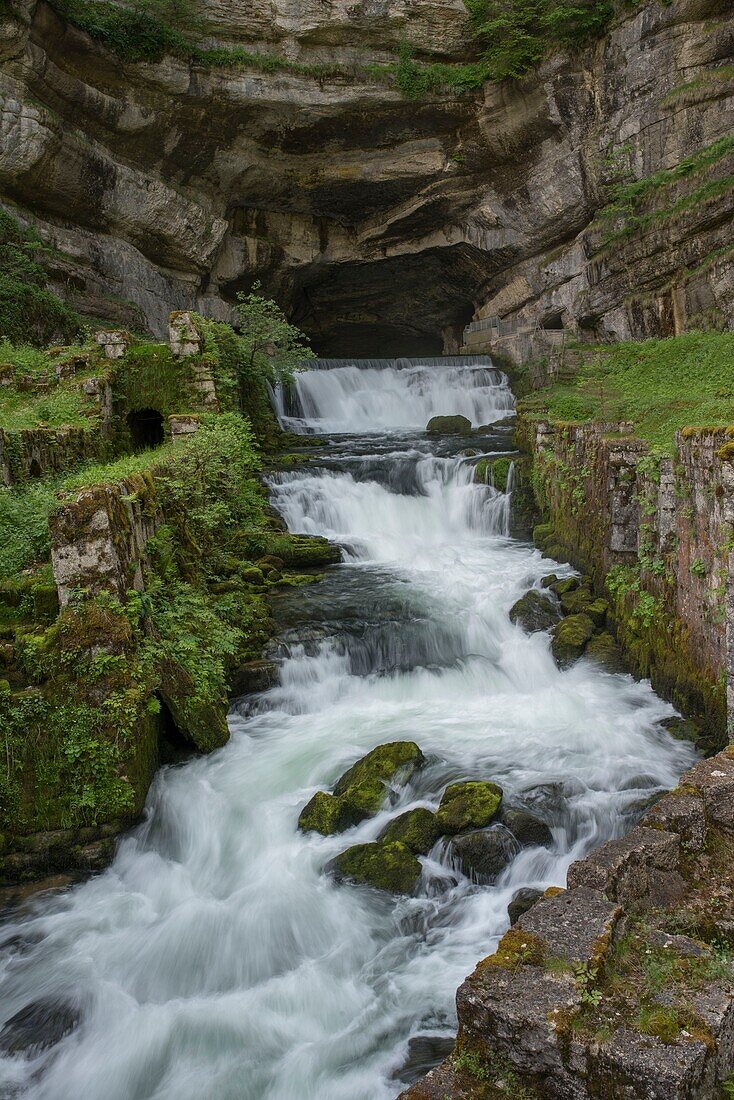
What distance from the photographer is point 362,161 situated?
23156 mm

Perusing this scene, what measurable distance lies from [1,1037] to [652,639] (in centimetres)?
709

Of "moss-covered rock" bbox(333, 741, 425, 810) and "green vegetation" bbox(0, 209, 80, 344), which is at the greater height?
"green vegetation" bbox(0, 209, 80, 344)

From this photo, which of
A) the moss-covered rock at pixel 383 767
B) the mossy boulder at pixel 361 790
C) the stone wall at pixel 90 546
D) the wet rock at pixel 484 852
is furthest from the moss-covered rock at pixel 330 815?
the stone wall at pixel 90 546

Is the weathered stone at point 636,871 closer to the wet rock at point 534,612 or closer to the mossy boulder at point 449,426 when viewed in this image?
the wet rock at point 534,612

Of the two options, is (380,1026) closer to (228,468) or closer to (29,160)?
(228,468)

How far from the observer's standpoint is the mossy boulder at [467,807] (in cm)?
593

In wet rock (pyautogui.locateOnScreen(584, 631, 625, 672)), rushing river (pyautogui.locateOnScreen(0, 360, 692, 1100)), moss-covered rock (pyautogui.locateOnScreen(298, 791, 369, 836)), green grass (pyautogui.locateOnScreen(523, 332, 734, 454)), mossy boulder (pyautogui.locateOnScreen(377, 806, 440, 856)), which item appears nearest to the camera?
rushing river (pyautogui.locateOnScreen(0, 360, 692, 1100))

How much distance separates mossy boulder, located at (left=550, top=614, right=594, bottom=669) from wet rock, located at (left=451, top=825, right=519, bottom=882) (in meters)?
3.66

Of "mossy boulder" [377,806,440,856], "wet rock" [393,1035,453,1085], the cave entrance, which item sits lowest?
"wet rock" [393,1035,453,1085]

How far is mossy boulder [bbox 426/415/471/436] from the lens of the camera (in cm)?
1903

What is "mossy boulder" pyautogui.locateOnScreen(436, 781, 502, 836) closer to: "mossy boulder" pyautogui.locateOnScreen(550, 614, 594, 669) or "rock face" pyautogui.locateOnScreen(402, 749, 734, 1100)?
"rock face" pyautogui.locateOnScreen(402, 749, 734, 1100)

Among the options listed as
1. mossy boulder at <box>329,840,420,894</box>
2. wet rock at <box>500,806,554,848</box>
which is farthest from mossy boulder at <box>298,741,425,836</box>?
wet rock at <box>500,806,554,848</box>

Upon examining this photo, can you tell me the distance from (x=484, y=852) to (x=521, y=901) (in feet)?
1.70

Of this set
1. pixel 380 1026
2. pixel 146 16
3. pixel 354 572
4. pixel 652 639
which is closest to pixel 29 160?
pixel 146 16
